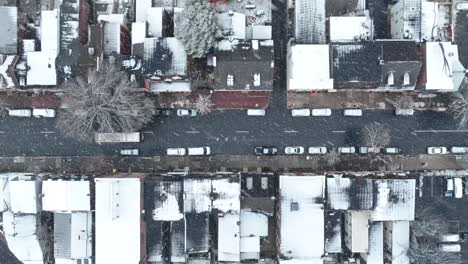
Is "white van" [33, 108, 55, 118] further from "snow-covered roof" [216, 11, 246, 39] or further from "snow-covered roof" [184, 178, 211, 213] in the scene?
"snow-covered roof" [216, 11, 246, 39]

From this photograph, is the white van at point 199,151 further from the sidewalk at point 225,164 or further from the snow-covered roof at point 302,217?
the snow-covered roof at point 302,217

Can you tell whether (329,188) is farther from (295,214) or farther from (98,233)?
(98,233)

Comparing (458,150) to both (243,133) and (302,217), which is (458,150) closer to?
(302,217)

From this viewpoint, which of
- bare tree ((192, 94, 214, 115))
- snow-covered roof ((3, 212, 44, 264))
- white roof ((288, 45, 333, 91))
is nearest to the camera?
white roof ((288, 45, 333, 91))

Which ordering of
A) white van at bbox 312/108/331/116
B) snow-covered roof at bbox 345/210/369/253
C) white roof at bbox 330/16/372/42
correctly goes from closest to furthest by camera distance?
white roof at bbox 330/16/372/42
snow-covered roof at bbox 345/210/369/253
white van at bbox 312/108/331/116

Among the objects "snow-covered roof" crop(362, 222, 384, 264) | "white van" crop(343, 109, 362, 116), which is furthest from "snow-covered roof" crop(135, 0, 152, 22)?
"snow-covered roof" crop(362, 222, 384, 264)

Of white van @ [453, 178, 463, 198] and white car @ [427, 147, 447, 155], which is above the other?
white car @ [427, 147, 447, 155]
